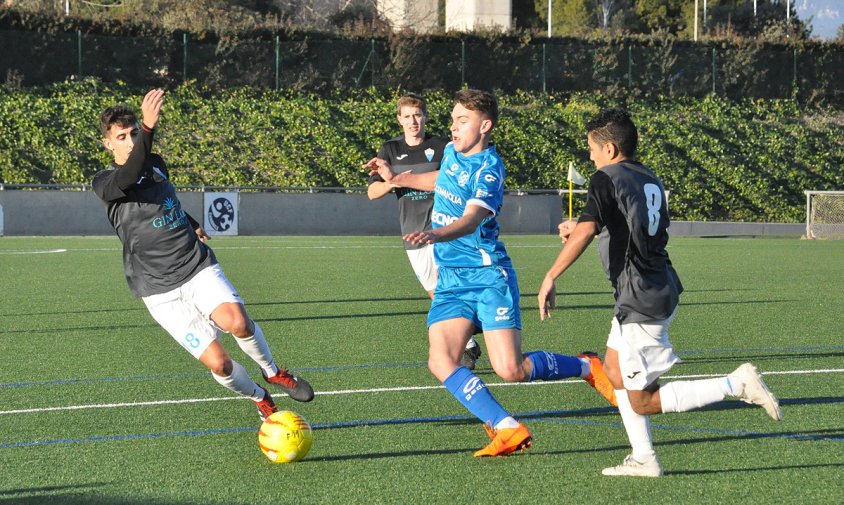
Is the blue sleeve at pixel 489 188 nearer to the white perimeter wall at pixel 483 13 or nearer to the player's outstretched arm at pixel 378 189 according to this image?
the player's outstretched arm at pixel 378 189

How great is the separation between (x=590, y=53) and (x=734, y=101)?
5.68 meters

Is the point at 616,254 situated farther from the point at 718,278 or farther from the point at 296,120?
the point at 296,120

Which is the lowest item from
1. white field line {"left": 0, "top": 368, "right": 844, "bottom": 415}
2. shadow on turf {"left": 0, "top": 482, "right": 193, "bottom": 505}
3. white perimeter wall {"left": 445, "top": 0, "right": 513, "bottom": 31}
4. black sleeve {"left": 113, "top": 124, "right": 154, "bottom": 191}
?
white field line {"left": 0, "top": 368, "right": 844, "bottom": 415}

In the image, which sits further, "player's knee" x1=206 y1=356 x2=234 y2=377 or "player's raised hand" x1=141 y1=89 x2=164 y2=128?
"player's knee" x1=206 y1=356 x2=234 y2=377

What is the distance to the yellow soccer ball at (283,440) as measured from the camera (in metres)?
5.57

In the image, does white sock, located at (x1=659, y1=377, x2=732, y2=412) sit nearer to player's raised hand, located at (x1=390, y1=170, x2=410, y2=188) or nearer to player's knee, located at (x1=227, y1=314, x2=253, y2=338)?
player's raised hand, located at (x1=390, y1=170, x2=410, y2=188)

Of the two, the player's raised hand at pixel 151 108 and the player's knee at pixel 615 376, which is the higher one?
the player's raised hand at pixel 151 108

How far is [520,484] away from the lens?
5.13 meters

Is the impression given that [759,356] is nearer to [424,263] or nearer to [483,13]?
[424,263]

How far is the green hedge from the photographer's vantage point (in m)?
33.5

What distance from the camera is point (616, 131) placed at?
5.44 m

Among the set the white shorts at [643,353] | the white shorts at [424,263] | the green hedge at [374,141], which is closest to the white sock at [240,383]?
the white shorts at [643,353]

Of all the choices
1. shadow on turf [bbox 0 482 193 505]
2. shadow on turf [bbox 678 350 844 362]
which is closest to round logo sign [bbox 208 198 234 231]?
shadow on turf [bbox 678 350 844 362]

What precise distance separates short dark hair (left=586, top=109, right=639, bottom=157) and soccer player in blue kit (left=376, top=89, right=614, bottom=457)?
622 mm
